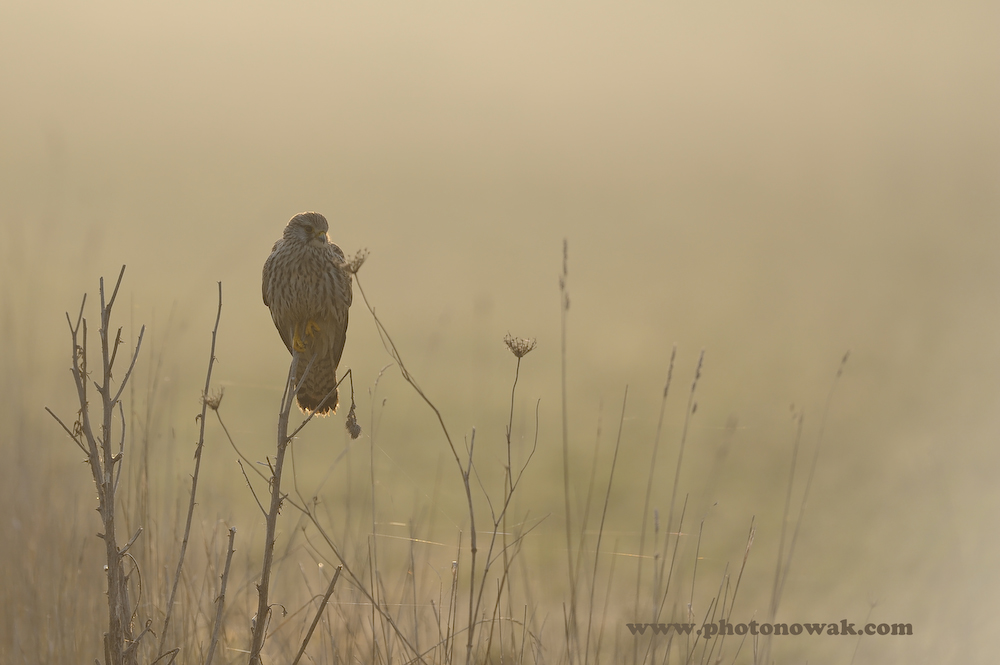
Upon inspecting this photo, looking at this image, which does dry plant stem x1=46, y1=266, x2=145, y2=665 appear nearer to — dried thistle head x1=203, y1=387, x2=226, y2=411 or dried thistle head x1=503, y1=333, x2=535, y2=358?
dried thistle head x1=203, y1=387, x2=226, y2=411

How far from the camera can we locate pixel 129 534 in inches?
113

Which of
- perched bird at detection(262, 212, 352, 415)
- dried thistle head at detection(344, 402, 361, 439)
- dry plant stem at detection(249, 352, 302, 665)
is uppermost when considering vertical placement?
perched bird at detection(262, 212, 352, 415)

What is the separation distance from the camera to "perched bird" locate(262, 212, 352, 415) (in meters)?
3.13

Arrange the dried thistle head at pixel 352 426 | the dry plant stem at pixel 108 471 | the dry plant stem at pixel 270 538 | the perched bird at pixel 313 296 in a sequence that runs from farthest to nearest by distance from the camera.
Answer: the perched bird at pixel 313 296 → the dried thistle head at pixel 352 426 → the dry plant stem at pixel 270 538 → the dry plant stem at pixel 108 471

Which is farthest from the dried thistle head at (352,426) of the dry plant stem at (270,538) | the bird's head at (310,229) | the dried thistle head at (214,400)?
the bird's head at (310,229)

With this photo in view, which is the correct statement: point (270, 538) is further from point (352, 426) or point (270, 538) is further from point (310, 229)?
point (310, 229)

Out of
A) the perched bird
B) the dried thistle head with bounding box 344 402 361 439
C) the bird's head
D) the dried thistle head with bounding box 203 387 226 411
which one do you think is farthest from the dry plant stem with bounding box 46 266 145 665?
the bird's head

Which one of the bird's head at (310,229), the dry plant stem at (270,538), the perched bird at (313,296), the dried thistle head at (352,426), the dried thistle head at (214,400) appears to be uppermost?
the bird's head at (310,229)

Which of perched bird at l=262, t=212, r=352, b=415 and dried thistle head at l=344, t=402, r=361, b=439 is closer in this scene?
dried thistle head at l=344, t=402, r=361, b=439

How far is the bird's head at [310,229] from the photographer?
10.5 ft

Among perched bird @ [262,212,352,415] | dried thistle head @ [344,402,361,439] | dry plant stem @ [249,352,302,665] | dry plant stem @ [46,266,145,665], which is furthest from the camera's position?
perched bird @ [262,212,352,415]

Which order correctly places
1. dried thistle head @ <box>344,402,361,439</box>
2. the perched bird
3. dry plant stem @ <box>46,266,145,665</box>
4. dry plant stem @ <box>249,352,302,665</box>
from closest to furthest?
dry plant stem @ <box>46,266,145,665</box> → dry plant stem @ <box>249,352,302,665</box> → dried thistle head @ <box>344,402,361,439</box> → the perched bird

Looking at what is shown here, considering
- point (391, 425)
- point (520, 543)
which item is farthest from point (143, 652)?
point (391, 425)

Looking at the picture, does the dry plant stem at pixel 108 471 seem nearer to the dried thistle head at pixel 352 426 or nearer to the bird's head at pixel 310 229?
the dried thistle head at pixel 352 426
